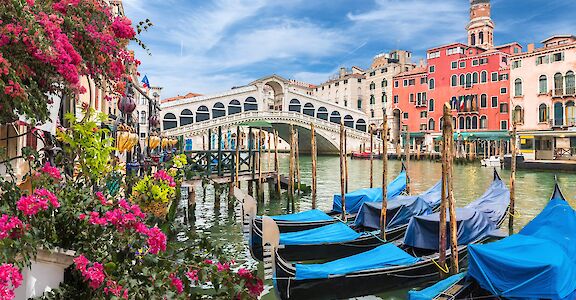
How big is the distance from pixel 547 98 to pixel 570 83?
1321 millimetres

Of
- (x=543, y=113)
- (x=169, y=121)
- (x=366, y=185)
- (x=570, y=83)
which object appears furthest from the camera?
(x=169, y=121)

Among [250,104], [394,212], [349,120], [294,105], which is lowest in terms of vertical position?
[394,212]

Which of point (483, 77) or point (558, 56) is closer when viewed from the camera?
point (558, 56)

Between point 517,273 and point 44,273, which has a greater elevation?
point 44,273

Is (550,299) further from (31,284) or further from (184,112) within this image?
(184,112)

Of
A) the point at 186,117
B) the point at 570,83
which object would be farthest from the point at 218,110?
the point at 570,83

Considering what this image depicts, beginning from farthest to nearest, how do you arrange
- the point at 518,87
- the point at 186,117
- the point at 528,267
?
the point at 186,117, the point at 518,87, the point at 528,267

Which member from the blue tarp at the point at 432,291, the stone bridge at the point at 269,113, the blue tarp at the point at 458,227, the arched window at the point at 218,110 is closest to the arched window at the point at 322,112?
the stone bridge at the point at 269,113

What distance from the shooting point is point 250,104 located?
35656 mm

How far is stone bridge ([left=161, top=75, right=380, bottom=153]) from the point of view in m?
29.8

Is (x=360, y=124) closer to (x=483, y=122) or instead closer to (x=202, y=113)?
(x=483, y=122)

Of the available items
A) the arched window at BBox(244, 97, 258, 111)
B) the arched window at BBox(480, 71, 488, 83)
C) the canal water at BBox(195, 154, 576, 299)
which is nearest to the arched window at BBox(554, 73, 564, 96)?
the arched window at BBox(480, 71, 488, 83)

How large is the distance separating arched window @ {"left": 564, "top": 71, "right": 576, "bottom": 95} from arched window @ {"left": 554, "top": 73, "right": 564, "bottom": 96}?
23 cm

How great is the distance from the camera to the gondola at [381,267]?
429 centimetres
